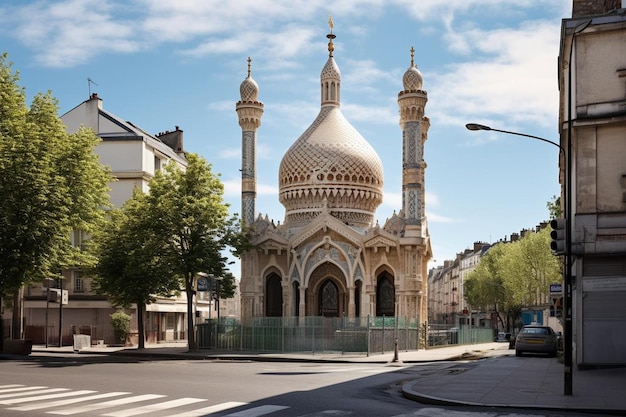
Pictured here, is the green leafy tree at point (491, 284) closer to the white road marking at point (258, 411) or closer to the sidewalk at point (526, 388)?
the sidewalk at point (526, 388)

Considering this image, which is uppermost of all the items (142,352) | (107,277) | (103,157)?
(103,157)

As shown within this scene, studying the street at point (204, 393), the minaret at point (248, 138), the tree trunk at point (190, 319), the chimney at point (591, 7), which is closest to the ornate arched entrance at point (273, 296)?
the minaret at point (248, 138)

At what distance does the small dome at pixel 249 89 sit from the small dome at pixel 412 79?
10274 mm

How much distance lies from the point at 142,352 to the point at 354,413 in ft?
89.8

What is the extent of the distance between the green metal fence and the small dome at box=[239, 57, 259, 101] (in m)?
18.5

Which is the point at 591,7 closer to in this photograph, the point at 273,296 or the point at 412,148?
the point at 412,148

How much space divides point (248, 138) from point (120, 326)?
15.0 metres

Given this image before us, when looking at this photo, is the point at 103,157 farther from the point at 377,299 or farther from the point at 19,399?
the point at 19,399

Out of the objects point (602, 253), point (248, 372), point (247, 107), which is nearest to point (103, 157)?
point (247, 107)

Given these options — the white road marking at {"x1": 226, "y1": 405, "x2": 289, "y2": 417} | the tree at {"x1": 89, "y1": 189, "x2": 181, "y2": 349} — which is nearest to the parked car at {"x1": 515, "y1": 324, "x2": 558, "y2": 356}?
the tree at {"x1": 89, "y1": 189, "x2": 181, "y2": 349}

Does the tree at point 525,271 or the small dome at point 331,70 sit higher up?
the small dome at point 331,70

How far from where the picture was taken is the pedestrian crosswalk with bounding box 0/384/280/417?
49.1 feet

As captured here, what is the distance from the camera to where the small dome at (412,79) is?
53013 millimetres

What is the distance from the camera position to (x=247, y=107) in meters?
56.5
